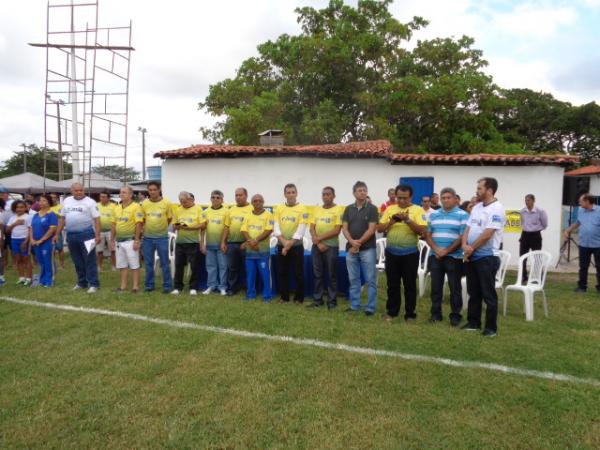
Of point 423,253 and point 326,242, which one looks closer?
point 326,242

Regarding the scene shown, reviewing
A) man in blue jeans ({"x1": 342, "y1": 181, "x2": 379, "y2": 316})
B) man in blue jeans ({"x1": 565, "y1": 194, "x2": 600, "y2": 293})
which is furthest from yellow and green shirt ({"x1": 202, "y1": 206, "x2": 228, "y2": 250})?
man in blue jeans ({"x1": 565, "y1": 194, "x2": 600, "y2": 293})

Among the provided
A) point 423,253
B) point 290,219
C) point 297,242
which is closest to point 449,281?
point 297,242

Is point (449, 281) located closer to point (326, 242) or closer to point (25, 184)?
point (326, 242)

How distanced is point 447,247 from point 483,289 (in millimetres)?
653

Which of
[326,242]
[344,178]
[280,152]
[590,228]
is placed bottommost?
[326,242]

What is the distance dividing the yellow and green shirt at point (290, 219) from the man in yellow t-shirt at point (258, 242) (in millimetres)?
164

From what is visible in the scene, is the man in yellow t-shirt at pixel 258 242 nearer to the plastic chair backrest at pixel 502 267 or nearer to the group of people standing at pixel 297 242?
the group of people standing at pixel 297 242

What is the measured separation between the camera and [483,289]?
504cm

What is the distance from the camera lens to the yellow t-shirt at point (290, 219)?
655cm

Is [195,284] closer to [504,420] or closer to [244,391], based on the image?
[244,391]

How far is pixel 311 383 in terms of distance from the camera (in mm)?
3727

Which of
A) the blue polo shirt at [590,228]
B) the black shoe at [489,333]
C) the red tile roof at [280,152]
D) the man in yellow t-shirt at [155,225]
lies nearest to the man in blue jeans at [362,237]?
the black shoe at [489,333]

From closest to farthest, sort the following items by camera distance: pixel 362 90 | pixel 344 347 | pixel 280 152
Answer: pixel 344 347 → pixel 280 152 → pixel 362 90

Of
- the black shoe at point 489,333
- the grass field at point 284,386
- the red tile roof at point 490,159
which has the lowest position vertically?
the grass field at point 284,386
